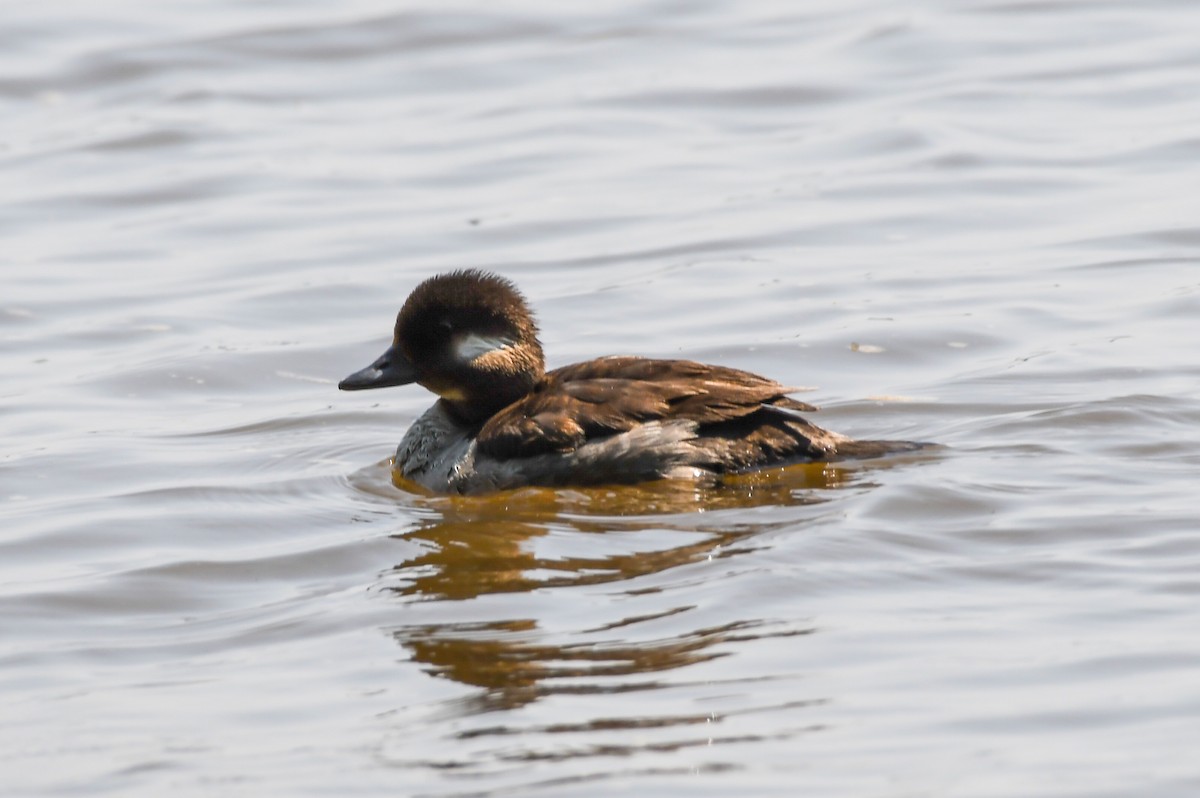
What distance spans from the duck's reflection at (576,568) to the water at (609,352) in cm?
3

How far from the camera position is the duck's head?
9055mm

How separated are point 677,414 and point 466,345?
1.11 metres

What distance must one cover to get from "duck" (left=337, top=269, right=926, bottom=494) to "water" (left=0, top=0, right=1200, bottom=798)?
171mm

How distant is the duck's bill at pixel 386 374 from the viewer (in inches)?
361

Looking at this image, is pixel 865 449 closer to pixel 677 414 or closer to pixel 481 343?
pixel 677 414

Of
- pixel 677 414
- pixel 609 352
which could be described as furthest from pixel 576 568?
pixel 609 352

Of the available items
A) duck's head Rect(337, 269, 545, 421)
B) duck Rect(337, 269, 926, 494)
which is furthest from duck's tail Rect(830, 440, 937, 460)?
duck's head Rect(337, 269, 545, 421)

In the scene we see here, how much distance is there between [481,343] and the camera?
29.7 feet

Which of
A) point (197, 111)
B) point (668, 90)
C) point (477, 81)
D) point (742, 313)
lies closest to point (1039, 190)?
point (742, 313)

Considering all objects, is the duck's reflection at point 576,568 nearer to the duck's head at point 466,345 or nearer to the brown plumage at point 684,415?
the brown plumage at point 684,415

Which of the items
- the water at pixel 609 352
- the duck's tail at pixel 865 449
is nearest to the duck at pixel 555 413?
the duck's tail at pixel 865 449

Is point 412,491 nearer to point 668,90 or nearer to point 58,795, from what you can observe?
point 58,795

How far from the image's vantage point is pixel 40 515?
29.0 feet

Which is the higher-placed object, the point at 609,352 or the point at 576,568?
the point at 609,352
